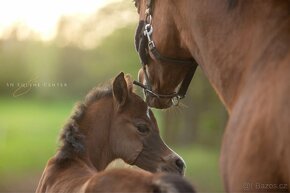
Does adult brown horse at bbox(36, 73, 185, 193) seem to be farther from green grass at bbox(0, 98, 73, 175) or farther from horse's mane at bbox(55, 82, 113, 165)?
green grass at bbox(0, 98, 73, 175)

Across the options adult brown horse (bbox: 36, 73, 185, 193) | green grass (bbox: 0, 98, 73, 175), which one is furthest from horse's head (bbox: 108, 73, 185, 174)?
green grass (bbox: 0, 98, 73, 175)

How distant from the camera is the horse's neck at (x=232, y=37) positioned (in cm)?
312

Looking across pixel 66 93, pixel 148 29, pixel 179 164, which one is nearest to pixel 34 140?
pixel 66 93

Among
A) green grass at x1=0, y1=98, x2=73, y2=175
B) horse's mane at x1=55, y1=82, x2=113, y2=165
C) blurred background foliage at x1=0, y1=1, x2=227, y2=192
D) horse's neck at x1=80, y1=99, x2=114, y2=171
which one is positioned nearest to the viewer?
horse's mane at x1=55, y1=82, x2=113, y2=165

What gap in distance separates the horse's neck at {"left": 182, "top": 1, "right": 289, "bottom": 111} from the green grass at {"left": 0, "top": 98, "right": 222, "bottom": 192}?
6.94 metres

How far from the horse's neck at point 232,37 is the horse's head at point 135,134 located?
1662 mm

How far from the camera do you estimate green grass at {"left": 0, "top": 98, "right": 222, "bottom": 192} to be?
10984 millimetres

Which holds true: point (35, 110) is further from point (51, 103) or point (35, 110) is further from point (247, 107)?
point (247, 107)

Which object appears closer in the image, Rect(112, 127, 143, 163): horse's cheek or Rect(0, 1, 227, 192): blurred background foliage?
Rect(112, 127, 143, 163): horse's cheek

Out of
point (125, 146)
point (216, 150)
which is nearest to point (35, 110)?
point (216, 150)

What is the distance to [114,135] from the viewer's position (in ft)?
17.2

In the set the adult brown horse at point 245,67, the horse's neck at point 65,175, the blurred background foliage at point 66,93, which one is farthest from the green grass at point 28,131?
the adult brown horse at point 245,67

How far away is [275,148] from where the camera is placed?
282 centimetres

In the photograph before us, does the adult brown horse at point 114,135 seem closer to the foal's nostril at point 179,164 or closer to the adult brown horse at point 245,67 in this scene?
the foal's nostril at point 179,164
